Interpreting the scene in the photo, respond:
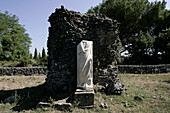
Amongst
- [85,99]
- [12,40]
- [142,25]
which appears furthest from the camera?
[12,40]

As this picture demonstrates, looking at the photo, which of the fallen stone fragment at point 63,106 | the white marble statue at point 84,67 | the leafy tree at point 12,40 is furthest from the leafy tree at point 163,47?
the leafy tree at point 12,40

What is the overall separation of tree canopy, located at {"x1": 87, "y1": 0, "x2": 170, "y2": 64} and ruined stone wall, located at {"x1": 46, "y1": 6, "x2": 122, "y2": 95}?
41.1ft

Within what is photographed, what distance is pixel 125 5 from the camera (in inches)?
661

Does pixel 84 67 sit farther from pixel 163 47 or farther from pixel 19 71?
pixel 163 47

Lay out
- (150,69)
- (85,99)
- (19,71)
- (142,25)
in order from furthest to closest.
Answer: (142,25)
(150,69)
(19,71)
(85,99)

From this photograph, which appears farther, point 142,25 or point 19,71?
point 142,25

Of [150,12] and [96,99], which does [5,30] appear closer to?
[96,99]

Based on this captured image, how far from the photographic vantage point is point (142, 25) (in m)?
18.5

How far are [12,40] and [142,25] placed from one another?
23380 millimetres

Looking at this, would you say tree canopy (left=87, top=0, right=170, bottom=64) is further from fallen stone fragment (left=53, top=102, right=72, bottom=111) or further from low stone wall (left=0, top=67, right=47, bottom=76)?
fallen stone fragment (left=53, top=102, right=72, bottom=111)

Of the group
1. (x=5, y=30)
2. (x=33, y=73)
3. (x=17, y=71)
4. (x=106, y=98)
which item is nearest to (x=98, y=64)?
(x=106, y=98)

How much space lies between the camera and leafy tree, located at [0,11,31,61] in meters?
20.0

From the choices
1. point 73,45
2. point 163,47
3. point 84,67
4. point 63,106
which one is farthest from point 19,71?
point 163,47

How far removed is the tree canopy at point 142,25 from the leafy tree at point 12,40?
16.7m
